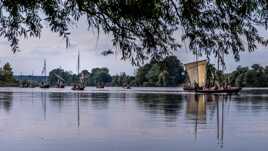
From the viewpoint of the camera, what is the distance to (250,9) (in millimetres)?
9094

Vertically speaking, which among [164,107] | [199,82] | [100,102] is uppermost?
[199,82]

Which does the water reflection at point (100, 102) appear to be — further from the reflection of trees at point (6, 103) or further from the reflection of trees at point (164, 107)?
the reflection of trees at point (6, 103)

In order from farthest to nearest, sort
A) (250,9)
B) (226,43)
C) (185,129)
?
(185,129), (226,43), (250,9)

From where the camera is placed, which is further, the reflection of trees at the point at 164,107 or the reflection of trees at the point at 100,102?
the reflection of trees at the point at 100,102

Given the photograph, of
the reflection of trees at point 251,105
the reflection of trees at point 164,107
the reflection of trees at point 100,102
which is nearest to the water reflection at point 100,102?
the reflection of trees at point 100,102

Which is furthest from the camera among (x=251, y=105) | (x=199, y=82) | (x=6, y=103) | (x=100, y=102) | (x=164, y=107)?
(x=199, y=82)

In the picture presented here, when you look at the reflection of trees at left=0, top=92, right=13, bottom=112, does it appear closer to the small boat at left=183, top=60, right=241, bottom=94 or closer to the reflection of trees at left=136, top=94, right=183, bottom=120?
the reflection of trees at left=136, top=94, right=183, bottom=120

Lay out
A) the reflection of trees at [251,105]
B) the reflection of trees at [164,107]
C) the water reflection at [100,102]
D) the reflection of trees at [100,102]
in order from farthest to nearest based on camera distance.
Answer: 1. the reflection of trees at [100,102]
2. the water reflection at [100,102]
3. the reflection of trees at [251,105]
4. the reflection of trees at [164,107]

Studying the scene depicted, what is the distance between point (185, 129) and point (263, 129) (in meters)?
3.94

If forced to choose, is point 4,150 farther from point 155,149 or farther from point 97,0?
point 97,0

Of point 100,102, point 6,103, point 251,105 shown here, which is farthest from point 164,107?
point 6,103

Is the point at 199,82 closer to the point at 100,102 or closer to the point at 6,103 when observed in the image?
the point at 100,102

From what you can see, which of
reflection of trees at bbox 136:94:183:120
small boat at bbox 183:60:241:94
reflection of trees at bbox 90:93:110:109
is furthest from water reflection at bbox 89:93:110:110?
small boat at bbox 183:60:241:94

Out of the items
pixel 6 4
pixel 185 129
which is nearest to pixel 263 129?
pixel 185 129
